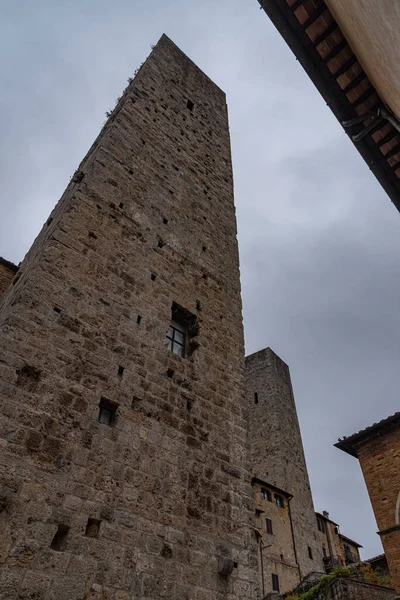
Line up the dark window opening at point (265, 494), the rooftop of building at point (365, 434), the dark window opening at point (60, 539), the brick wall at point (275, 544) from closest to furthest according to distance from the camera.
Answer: the dark window opening at point (60, 539) < the rooftop of building at point (365, 434) < the brick wall at point (275, 544) < the dark window opening at point (265, 494)

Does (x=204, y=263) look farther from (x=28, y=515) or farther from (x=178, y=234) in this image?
(x=28, y=515)

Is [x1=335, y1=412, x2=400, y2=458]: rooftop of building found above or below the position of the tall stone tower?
above

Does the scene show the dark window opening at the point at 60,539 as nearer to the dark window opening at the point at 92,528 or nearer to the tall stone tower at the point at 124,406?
the tall stone tower at the point at 124,406

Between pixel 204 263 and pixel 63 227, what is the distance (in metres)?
3.13

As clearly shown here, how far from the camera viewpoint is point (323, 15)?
4234 mm

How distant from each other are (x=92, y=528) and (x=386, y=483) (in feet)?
33.8

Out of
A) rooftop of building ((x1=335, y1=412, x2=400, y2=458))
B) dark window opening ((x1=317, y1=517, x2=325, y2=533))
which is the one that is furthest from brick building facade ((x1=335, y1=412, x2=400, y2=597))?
dark window opening ((x1=317, y1=517, x2=325, y2=533))

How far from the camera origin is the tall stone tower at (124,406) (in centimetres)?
393

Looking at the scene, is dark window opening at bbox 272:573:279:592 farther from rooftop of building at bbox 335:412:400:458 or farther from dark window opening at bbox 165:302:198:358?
dark window opening at bbox 165:302:198:358

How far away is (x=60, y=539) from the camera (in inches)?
152

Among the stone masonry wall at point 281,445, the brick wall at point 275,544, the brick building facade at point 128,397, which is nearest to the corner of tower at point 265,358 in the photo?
the stone masonry wall at point 281,445

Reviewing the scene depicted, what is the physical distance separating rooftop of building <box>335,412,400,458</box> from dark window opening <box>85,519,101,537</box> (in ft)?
34.2

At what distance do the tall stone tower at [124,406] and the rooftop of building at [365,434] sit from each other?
698 centimetres

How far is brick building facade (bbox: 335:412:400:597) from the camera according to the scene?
1099cm
